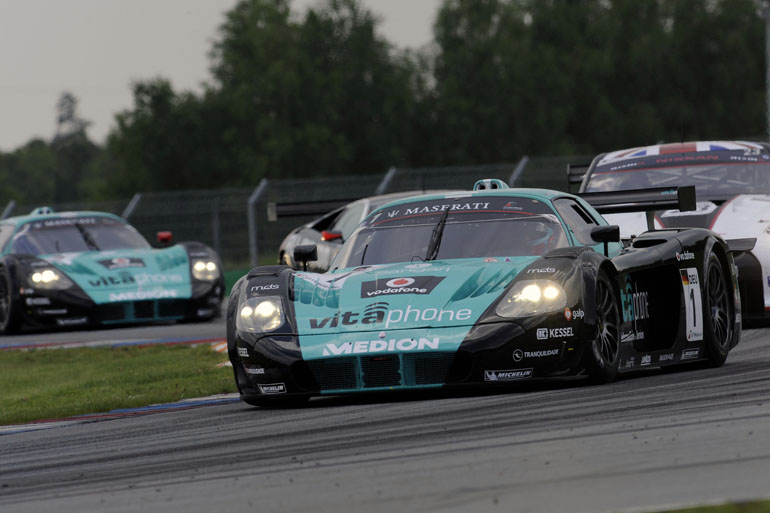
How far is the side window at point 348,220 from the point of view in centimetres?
1567

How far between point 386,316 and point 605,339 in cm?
113

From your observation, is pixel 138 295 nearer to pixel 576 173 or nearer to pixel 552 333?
pixel 576 173

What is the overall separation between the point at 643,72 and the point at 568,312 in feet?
207

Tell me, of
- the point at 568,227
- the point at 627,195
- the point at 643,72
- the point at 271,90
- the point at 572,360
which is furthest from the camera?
the point at 643,72

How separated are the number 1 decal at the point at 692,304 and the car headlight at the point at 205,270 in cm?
893

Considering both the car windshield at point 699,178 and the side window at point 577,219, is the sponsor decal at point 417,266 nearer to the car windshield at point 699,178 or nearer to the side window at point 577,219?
the side window at point 577,219

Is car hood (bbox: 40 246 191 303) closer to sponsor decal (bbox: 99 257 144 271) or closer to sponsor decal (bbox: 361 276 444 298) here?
sponsor decal (bbox: 99 257 144 271)

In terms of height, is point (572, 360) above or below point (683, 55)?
below

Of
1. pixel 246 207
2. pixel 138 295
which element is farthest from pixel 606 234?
pixel 246 207

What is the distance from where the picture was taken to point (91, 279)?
52.7 feet

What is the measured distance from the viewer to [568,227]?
322 inches

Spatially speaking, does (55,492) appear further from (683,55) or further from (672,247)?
(683,55)

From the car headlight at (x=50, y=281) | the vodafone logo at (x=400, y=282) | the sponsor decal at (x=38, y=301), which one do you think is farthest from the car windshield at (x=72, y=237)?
the vodafone logo at (x=400, y=282)

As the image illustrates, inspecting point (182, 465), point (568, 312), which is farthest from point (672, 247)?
point (182, 465)
